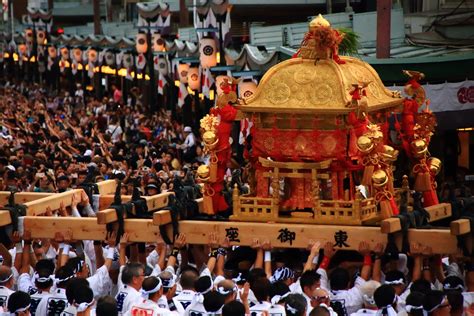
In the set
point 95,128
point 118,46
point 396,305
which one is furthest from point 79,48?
point 396,305

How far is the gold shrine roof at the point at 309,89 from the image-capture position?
1230cm

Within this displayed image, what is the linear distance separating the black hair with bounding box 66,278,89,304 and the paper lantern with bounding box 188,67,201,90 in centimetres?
1909

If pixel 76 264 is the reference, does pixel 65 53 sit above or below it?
above

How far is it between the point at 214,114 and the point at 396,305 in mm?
2969

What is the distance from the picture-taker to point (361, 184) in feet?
41.3

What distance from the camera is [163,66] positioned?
1361 inches

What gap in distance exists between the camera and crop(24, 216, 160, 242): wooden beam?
40.5 feet

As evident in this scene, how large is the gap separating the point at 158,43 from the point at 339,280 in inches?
999

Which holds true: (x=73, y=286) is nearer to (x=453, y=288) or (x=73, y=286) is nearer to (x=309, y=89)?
(x=309, y=89)

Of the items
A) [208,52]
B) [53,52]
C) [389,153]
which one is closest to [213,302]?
[389,153]

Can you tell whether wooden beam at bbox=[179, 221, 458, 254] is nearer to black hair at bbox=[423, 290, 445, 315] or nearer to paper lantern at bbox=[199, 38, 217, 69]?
black hair at bbox=[423, 290, 445, 315]

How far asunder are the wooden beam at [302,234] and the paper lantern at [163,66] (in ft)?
73.6

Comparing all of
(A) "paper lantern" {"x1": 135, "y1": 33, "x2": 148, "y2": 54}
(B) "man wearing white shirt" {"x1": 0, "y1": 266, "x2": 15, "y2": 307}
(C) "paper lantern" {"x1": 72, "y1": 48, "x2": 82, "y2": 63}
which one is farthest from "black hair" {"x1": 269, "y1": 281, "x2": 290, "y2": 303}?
(C) "paper lantern" {"x1": 72, "y1": 48, "x2": 82, "y2": 63}

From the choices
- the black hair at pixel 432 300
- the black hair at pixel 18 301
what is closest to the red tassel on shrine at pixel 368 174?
the black hair at pixel 432 300
